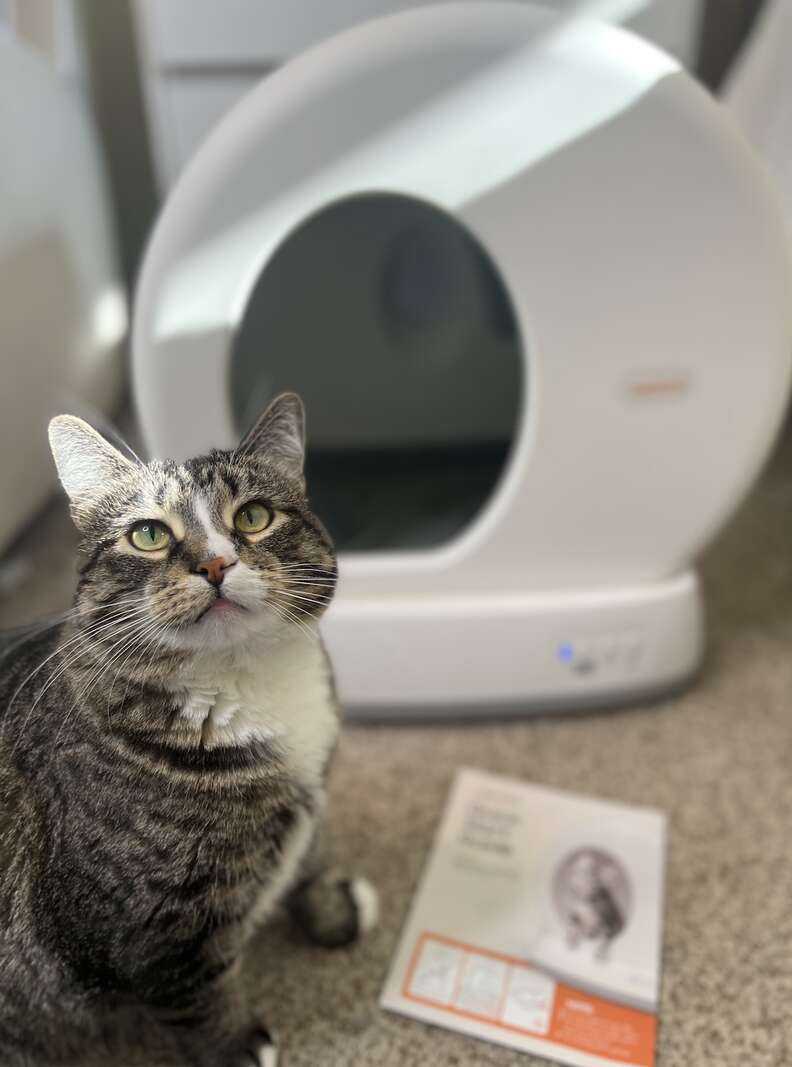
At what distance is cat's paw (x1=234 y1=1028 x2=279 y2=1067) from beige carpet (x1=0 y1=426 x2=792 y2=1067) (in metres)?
0.03

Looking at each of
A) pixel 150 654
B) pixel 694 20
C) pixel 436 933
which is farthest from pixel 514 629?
pixel 694 20

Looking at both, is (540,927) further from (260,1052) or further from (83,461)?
(83,461)

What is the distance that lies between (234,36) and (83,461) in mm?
603

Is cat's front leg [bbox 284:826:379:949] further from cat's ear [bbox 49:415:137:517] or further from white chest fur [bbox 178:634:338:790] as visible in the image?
cat's ear [bbox 49:415:137:517]

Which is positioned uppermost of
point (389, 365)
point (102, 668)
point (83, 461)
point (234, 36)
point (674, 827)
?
point (234, 36)

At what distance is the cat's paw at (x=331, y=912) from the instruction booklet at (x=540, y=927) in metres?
0.04

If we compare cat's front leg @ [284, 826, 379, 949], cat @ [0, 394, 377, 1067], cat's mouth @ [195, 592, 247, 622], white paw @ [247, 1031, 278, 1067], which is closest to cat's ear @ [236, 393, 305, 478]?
cat @ [0, 394, 377, 1067]

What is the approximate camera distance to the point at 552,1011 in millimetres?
670

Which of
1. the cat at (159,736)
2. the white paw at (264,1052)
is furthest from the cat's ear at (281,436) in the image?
the white paw at (264,1052)

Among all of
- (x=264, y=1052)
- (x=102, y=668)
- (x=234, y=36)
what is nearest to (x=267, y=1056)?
(x=264, y=1052)

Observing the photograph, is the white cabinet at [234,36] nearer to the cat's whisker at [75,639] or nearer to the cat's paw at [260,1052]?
the cat's whisker at [75,639]

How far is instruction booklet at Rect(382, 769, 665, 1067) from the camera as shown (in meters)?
0.66

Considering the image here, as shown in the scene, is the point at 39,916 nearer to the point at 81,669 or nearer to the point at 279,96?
the point at 81,669

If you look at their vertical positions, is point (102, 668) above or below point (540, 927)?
above
